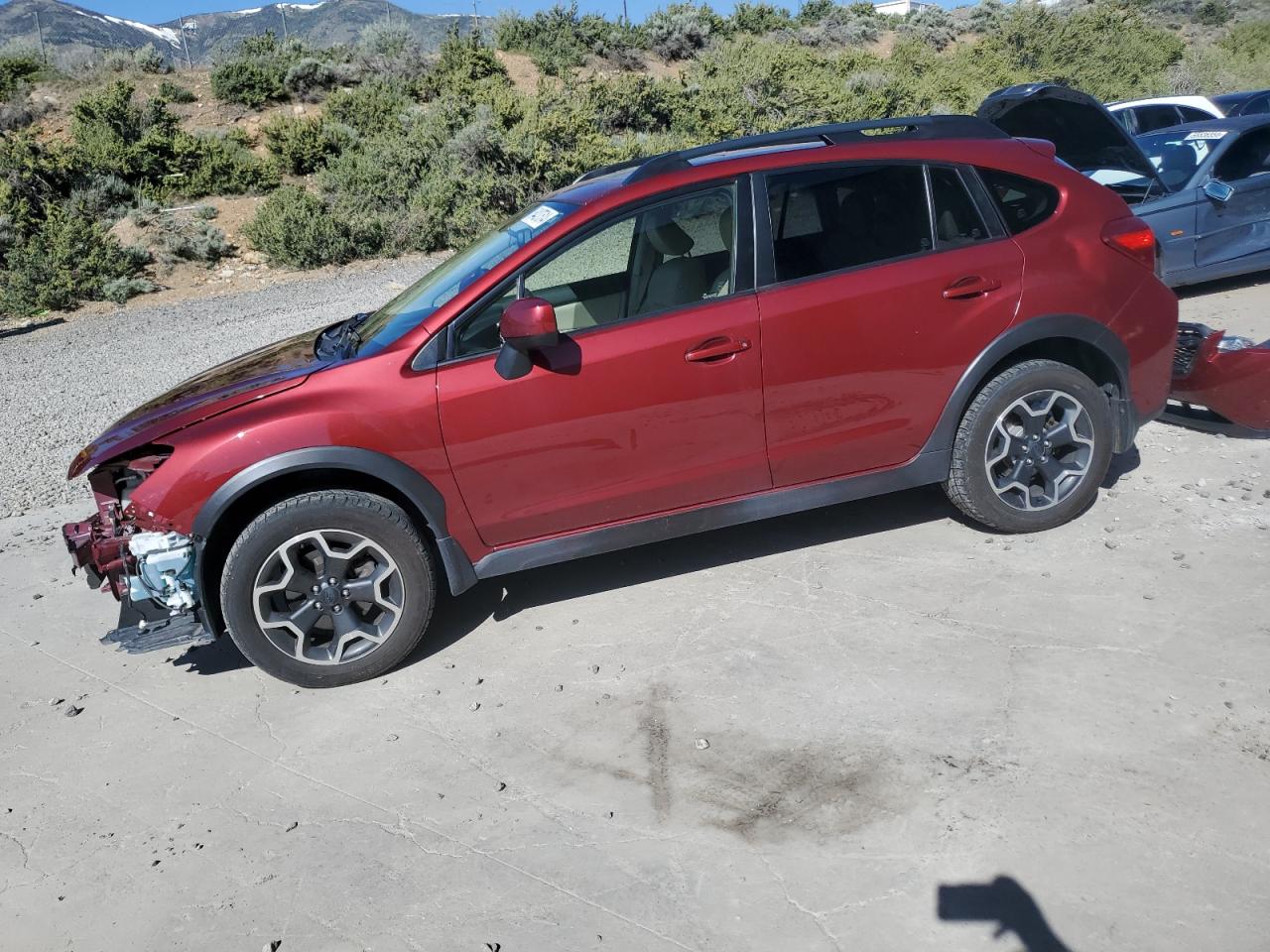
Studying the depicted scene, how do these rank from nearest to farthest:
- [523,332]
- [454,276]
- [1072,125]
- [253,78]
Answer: [523,332] < [454,276] < [1072,125] < [253,78]

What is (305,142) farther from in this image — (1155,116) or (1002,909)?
(1002,909)

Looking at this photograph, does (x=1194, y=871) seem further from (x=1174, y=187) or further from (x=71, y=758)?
(x=1174, y=187)

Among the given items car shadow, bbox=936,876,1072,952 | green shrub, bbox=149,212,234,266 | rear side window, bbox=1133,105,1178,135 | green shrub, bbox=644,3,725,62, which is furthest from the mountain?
car shadow, bbox=936,876,1072,952

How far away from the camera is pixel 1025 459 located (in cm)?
498

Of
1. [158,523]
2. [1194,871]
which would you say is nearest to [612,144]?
[158,523]

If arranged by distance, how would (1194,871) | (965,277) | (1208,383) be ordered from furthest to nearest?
1. (1208,383)
2. (965,277)
3. (1194,871)

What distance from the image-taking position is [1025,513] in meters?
5.07

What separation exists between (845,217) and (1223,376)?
256cm

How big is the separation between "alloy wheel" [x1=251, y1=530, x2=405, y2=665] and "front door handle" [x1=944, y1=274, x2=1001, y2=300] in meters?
2.64

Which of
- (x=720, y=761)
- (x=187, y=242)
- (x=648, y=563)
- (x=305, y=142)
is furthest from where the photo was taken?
(x=305, y=142)

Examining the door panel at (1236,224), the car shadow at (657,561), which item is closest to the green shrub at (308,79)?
the door panel at (1236,224)

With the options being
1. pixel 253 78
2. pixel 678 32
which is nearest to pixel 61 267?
pixel 253 78

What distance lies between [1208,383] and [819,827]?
3939 mm

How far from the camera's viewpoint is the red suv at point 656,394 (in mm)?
4297
